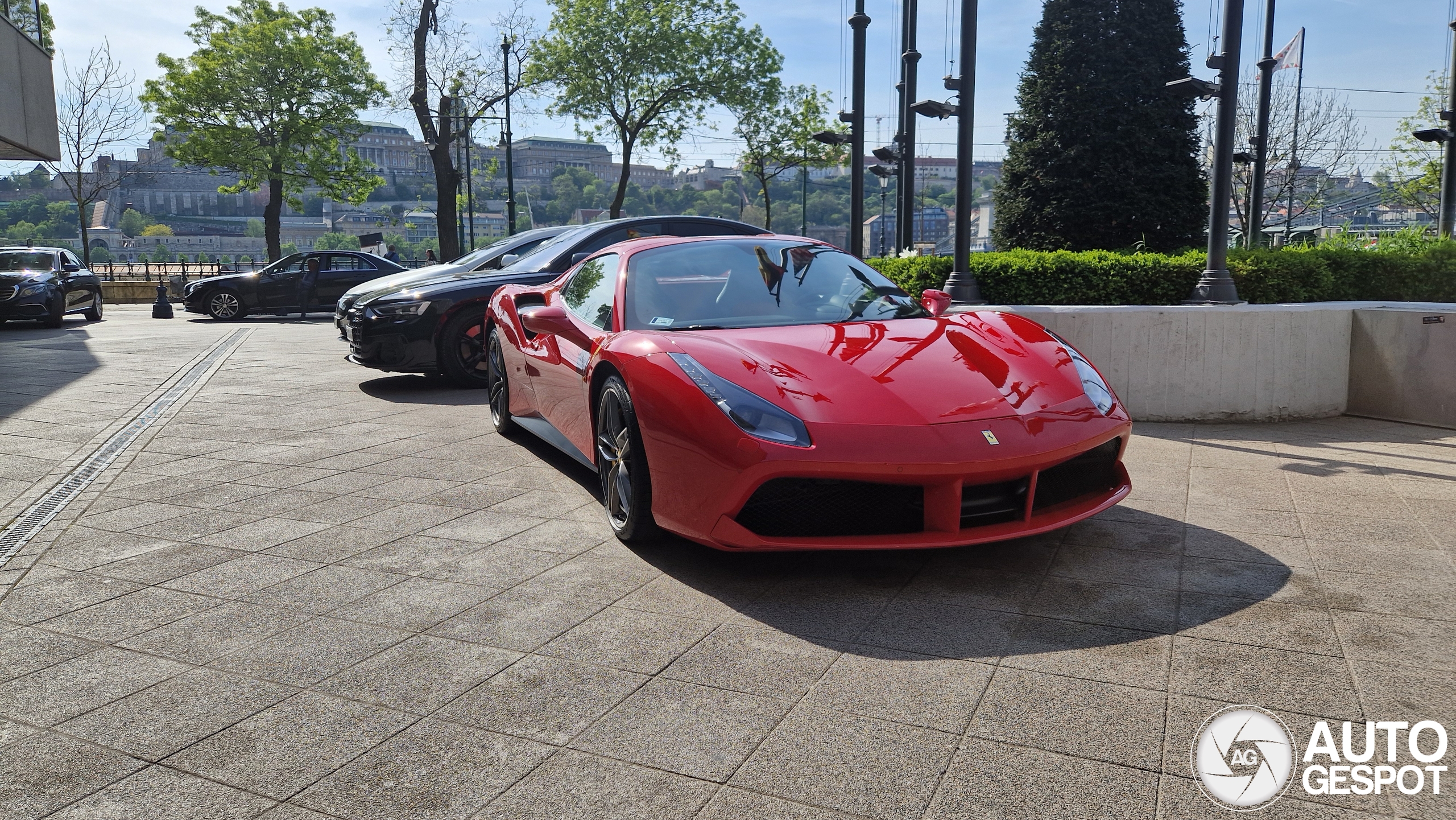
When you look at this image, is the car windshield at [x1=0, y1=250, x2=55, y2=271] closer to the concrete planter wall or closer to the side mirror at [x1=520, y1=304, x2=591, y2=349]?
the side mirror at [x1=520, y1=304, x2=591, y2=349]

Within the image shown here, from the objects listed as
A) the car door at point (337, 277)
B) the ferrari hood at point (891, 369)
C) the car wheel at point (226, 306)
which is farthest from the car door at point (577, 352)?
the car wheel at point (226, 306)

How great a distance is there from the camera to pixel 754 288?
470cm

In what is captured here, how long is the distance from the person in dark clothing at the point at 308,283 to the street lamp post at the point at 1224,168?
1781 cm

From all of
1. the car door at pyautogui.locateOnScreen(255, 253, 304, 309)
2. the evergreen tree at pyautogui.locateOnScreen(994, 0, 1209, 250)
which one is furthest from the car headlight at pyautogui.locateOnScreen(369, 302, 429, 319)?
the car door at pyautogui.locateOnScreen(255, 253, 304, 309)

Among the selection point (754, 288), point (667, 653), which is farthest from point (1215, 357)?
point (667, 653)

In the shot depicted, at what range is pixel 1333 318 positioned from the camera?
7387 millimetres

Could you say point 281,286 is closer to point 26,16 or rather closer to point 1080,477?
point 26,16

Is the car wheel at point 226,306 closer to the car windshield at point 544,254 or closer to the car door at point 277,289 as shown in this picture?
the car door at point 277,289

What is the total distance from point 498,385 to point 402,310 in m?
2.60

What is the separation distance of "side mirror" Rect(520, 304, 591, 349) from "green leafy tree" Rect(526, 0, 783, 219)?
29.5 metres

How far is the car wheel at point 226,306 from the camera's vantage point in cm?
2119

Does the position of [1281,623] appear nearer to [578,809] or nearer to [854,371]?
[854,371]

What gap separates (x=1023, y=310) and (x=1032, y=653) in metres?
4.92

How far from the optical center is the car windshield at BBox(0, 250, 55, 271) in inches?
709
